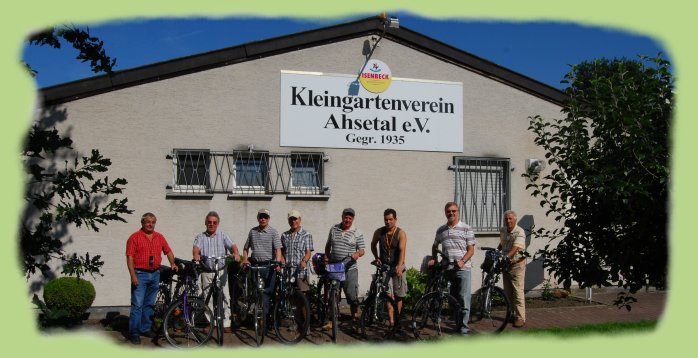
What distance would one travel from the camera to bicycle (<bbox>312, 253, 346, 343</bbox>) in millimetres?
8055

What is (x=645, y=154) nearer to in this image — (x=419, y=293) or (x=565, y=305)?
(x=419, y=293)

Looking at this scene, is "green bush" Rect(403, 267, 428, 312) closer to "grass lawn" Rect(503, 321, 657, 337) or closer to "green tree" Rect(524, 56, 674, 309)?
"grass lawn" Rect(503, 321, 657, 337)

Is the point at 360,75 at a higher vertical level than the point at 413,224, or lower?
higher

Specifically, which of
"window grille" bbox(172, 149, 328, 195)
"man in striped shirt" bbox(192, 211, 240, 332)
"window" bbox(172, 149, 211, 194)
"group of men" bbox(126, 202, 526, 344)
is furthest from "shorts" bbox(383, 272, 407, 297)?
"window" bbox(172, 149, 211, 194)

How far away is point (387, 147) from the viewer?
1154 centimetres

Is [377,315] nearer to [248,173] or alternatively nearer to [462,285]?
[462,285]

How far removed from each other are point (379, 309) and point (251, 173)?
389cm

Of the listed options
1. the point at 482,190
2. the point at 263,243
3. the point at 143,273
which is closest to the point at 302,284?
the point at 263,243

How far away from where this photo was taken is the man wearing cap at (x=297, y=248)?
8.62 metres

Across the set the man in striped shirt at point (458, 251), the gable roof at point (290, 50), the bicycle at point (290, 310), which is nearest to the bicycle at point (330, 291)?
the bicycle at point (290, 310)

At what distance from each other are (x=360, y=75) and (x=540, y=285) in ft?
17.6

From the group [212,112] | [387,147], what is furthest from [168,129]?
[387,147]

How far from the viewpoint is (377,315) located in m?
8.26

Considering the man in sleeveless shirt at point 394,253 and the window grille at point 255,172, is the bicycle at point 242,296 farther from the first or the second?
the window grille at point 255,172
